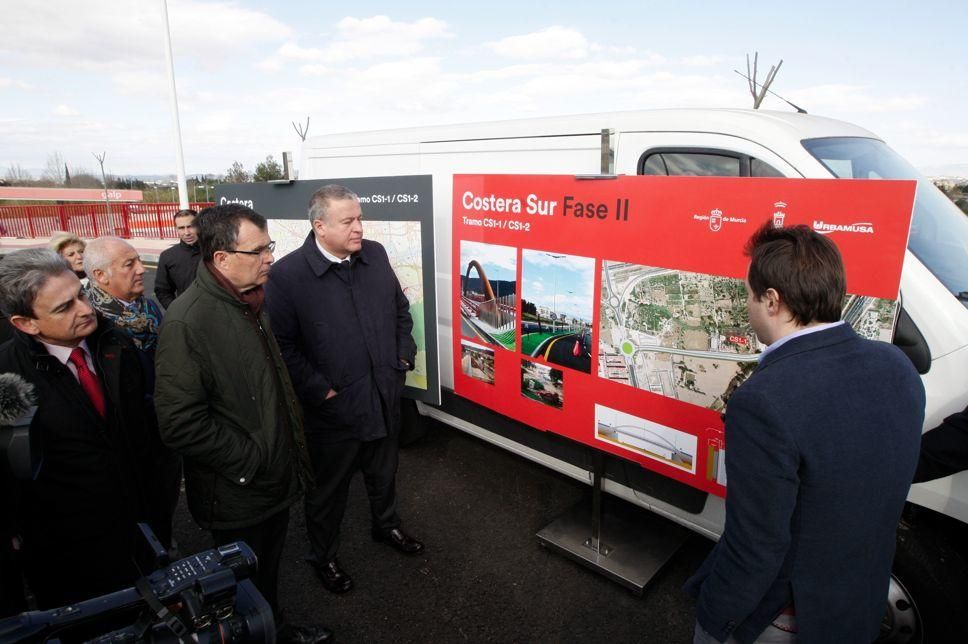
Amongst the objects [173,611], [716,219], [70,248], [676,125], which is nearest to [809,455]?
[716,219]

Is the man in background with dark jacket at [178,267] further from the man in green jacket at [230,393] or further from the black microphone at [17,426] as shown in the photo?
the black microphone at [17,426]

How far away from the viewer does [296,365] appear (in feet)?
9.49

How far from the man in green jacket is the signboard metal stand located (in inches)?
62.7

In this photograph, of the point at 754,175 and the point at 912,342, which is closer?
the point at 912,342

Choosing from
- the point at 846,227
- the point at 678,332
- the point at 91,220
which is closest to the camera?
the point at 846,227

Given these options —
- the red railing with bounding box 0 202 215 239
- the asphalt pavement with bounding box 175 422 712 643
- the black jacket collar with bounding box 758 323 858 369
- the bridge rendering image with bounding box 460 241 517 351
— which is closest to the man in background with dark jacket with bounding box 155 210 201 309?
the asphalt pavement with bounding box 175 422 712 643

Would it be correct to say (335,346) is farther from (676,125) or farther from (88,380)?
(676,125)

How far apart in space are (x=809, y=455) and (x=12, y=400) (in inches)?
77.5

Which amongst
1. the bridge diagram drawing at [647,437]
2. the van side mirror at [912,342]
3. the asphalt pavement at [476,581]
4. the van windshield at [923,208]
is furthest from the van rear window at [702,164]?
the asphalt pavement at [476,581]

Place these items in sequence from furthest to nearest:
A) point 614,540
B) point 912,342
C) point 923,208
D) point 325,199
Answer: point 614,540 → point 325,199 → point 923,208 → point 912,342

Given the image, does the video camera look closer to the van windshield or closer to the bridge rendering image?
the bridge rendering image

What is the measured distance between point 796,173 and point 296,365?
250 cm

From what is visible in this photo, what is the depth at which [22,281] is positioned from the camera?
1997mm

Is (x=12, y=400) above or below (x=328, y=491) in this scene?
above
